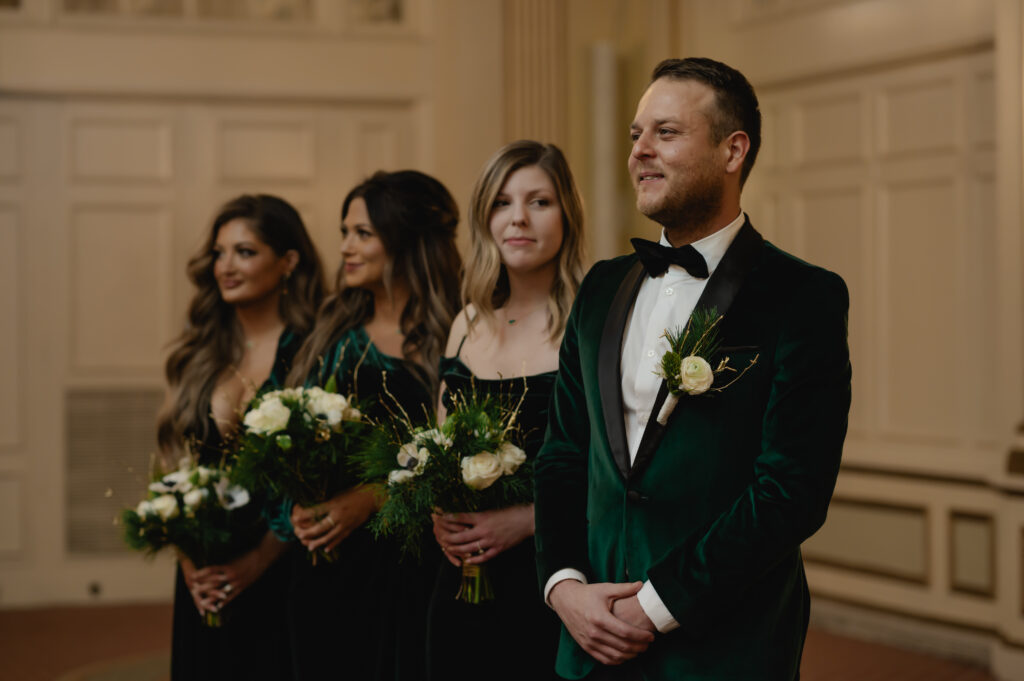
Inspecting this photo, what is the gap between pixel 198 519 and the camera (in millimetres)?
3242

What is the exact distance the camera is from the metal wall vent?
20.6 ft

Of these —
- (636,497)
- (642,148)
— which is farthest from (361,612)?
(642,148)

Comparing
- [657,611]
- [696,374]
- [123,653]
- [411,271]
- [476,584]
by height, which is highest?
[411,271]

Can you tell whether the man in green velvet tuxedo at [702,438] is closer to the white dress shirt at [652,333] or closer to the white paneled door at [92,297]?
the white dress shirt at [652,333]

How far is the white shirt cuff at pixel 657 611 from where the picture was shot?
1887 mm

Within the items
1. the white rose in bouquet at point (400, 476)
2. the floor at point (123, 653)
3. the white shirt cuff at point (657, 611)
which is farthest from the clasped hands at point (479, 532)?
the floor at point (123, 653)

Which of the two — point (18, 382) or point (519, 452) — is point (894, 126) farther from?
point (18, 382)

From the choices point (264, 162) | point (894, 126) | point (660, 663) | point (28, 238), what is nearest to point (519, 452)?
point (660, 663)

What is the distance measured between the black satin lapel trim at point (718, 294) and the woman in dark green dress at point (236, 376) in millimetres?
1758

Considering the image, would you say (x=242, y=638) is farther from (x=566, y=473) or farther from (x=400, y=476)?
(x=566, y=473)

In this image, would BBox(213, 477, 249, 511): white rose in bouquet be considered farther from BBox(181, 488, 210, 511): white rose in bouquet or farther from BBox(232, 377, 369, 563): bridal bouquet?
BBox(232, 377, 369, 563): bridal bouquet

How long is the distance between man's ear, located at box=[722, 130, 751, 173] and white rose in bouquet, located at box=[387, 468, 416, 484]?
106 centimetres

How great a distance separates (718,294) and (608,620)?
2.15ft

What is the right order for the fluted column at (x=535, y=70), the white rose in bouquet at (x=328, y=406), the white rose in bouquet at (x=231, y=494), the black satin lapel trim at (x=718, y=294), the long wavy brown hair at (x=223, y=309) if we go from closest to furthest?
the black satin lapel trim at (x=718, y=294) < the white rose in bouquet at (x=328, y=406) < the white rose in bouquet at (x=231, y=494) < the long wavy brown hair at (x=223, y=309) < the fluted column at (x=535, y=70)
